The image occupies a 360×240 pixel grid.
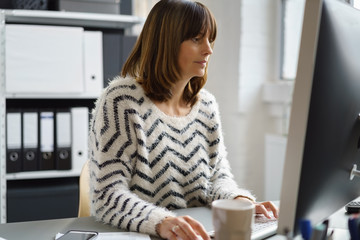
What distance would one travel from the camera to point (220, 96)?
116 inches

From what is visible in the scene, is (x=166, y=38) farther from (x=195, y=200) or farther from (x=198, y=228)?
(x=198, y=228)

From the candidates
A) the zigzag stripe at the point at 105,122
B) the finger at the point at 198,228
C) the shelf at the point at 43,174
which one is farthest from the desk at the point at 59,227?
the shelf at the point at 43,174

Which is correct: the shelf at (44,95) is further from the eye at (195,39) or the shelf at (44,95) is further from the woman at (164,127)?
the eye at (195,39)

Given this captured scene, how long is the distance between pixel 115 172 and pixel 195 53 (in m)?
0.40

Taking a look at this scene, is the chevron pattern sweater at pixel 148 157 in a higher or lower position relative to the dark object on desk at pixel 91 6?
lower

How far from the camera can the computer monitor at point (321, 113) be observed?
0.61 m

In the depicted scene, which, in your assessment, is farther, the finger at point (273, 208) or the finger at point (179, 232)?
the finger at point (273, 208)

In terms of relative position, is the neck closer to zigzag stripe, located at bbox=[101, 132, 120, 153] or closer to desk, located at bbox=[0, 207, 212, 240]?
zigzag stripe, located at bbox=[101, 132, 120, 153]

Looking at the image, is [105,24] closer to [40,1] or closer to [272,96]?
[40,1]

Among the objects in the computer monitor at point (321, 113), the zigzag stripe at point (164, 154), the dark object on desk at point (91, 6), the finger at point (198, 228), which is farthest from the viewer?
the dark object on desk at point (91, 6)

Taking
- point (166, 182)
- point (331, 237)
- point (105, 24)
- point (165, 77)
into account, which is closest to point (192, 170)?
point (166, 182)

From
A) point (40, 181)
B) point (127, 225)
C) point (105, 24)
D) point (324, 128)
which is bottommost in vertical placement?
point (40, 181)

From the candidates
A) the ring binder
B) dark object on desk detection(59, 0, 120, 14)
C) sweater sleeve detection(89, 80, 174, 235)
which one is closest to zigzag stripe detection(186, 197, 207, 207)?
sweater sleeve detection(89, 80, 174, 235)

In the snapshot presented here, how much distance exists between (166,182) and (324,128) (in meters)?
0.66
